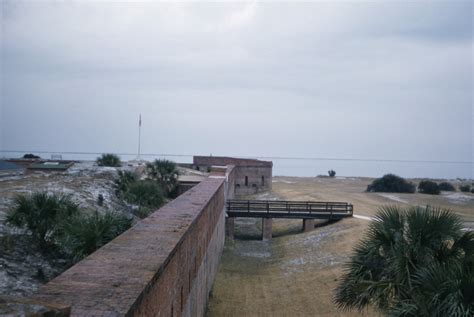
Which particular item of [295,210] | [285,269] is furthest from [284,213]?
[285,269]

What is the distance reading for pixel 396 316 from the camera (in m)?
6.32

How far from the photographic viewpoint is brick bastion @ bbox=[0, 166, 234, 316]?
164 inches

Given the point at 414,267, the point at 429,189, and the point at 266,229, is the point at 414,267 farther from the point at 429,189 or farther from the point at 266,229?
the point at 429,189

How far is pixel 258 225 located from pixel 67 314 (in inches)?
1088

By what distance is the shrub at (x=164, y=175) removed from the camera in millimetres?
27781

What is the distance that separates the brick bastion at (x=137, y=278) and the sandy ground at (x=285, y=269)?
450 centimetres

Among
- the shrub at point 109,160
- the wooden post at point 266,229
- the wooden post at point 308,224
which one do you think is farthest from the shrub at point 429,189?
the shrub at point 109,160

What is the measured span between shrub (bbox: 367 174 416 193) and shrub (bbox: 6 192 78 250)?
43.3m

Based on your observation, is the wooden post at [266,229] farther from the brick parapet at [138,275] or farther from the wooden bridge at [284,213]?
the brick parapet at [138,275]

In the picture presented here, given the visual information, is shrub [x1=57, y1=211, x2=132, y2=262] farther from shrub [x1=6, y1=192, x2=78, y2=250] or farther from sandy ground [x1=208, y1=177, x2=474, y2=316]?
sandy ground [x1=208, y1=177, x2=474, y2=316]

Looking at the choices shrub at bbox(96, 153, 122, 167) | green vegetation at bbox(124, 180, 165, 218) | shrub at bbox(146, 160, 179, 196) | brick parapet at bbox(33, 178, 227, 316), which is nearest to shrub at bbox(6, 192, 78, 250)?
brick parapet at bbox(33, 178, 227, 316)

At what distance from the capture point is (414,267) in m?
7.05

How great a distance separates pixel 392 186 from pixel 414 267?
147 feet

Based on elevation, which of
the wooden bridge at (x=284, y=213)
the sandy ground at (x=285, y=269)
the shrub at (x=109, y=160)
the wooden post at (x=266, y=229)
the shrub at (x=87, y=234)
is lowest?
the sandy ground at (x=285, y=269)
